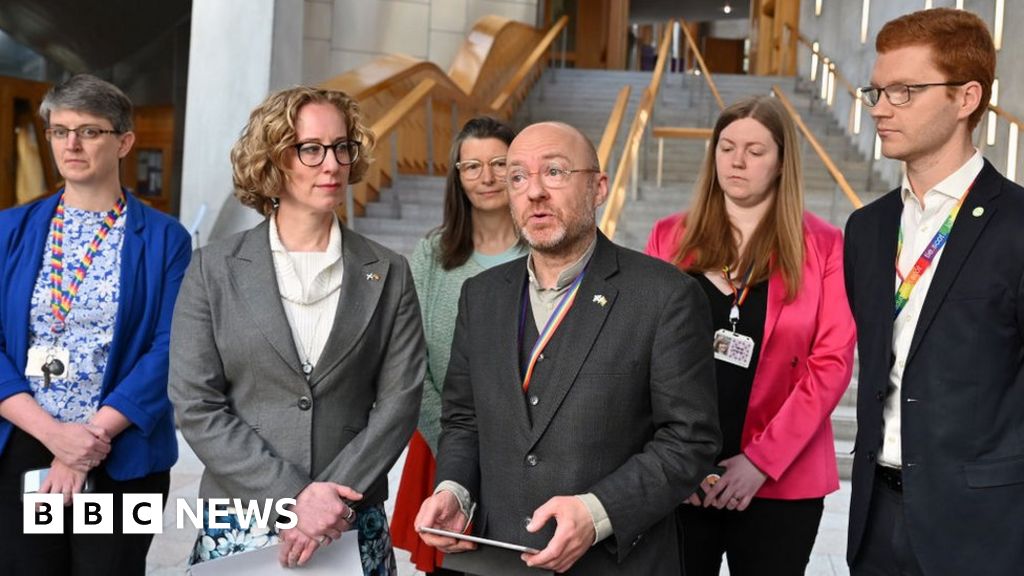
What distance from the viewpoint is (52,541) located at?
8.70ft

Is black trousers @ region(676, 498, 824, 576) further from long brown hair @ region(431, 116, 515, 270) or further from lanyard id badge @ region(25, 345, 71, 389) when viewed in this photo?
lanyard id badge @ region(25, 345, 71, 389)

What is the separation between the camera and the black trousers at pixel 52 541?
263cm

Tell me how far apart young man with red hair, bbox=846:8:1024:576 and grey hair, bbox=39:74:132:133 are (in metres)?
1.85

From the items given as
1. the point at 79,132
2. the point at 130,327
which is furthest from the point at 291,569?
the point at 79,132

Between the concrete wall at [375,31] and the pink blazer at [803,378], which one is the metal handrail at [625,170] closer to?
the concrete wall at [375,31]

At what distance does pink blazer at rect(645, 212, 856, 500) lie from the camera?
8.64ft

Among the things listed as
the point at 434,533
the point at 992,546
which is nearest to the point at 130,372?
the point at 434,533

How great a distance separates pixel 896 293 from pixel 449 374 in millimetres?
916

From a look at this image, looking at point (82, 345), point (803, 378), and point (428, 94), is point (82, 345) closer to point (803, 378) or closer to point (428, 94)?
point (803, 378)

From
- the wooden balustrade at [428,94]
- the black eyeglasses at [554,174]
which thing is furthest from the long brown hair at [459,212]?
the wooden balustrade at [428,94]

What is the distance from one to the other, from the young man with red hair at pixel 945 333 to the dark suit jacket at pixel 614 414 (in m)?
0.38

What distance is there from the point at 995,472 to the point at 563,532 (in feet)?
2.64

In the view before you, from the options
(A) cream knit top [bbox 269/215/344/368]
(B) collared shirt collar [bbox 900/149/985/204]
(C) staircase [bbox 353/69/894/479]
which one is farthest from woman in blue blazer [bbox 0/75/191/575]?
(C) staircase [bbox 353/69/894/479]

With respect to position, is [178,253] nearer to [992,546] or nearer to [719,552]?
[719,552]
